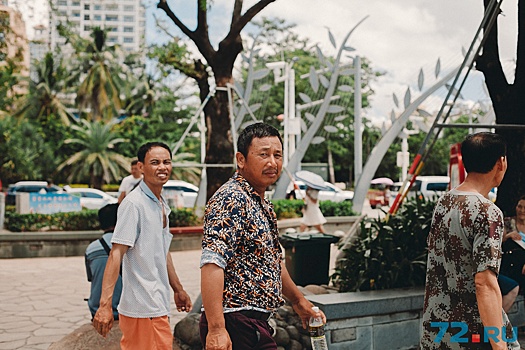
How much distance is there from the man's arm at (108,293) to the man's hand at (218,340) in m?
1.09

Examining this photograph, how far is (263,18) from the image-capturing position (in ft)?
128

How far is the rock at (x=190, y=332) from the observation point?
17.0 feet

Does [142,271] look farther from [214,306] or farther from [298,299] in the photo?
[214,306]

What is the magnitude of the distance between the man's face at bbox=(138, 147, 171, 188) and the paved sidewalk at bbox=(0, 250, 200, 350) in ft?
9.25

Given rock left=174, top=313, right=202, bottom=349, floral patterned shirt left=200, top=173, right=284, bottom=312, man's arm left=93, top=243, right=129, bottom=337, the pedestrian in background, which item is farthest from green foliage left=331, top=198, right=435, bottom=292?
floral patterned shirt left=200, top=173, right=284, bottom=312

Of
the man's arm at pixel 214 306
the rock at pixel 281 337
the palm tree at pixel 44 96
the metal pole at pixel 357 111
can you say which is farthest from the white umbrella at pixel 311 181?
the palm tree at pixel 44 96

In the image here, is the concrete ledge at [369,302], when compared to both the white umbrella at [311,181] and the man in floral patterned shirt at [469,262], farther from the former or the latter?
the white umbrella at [311,181]

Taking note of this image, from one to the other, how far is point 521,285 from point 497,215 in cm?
322

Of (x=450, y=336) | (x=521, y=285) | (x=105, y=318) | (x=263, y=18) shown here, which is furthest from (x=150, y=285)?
(x=263, y=18)

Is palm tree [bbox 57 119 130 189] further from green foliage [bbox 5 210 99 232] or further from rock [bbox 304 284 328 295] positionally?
rock [bbox 304 284 328 295]

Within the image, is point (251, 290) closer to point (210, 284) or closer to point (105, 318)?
point (210, 284)

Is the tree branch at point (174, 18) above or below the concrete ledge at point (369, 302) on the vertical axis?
above

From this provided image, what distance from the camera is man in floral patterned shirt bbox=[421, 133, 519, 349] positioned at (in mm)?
2717

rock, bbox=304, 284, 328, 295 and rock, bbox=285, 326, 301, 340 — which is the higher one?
rock, bbox=304, 284, 328, 295
